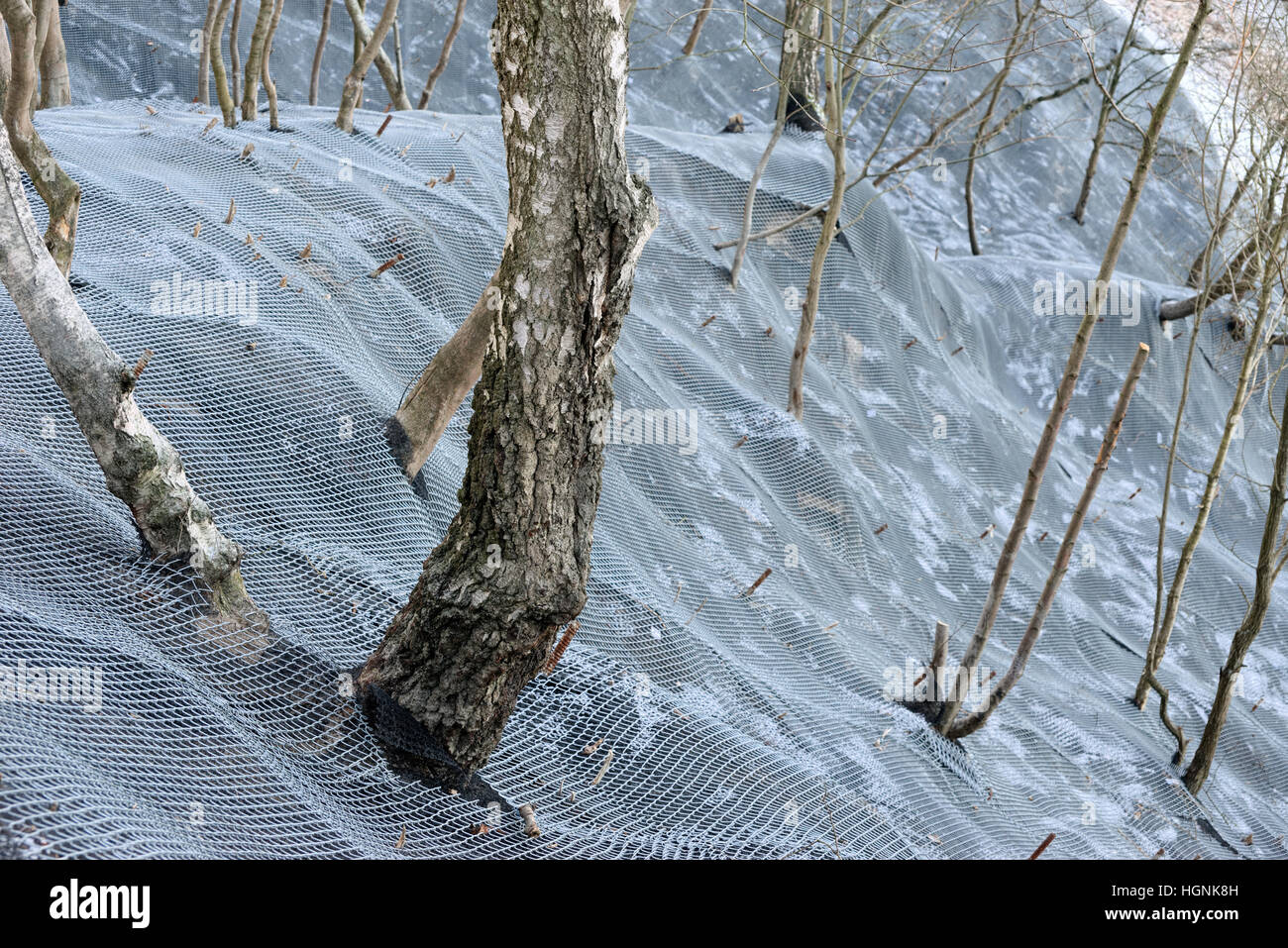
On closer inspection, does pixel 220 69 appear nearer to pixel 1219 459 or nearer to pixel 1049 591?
pixel 1049 591

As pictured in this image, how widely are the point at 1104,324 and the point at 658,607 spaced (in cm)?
753

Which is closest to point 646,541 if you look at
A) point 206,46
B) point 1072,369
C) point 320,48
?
point 1072,369

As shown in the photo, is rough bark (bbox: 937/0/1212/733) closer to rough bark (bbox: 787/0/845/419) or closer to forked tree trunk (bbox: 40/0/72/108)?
rough bark (bbox: 787/0/845/419)

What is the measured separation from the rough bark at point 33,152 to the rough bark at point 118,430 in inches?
44.5

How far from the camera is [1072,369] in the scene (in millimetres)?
4461

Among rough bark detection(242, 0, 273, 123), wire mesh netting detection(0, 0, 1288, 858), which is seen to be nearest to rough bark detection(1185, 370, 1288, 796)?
wire mesh netting detection(0, 0, 1288, 858)

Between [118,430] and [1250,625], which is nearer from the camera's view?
[118,430]

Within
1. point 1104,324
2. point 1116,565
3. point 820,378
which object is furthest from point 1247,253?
point 820,378

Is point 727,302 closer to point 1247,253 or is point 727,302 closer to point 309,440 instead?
point 309,440

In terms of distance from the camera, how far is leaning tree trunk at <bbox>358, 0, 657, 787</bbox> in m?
2.49

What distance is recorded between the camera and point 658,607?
4.31 meters

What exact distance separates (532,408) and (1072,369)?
285cm

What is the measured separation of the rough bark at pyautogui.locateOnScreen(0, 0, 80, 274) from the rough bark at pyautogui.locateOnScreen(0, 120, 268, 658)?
1.13m

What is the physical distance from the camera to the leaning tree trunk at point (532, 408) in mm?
2490
